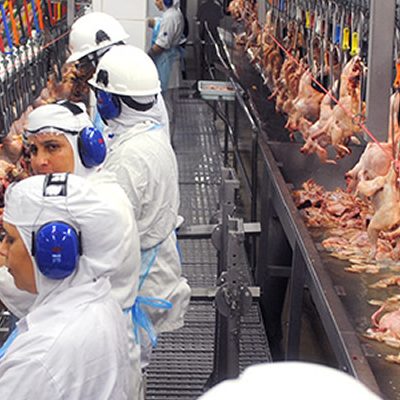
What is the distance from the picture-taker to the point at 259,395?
101 centimetres

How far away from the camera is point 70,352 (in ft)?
7.30

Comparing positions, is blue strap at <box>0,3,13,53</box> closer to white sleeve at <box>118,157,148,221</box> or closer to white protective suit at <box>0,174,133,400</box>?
white sleeve at <box>118,157,148,221</box>

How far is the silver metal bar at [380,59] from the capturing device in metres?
3.67

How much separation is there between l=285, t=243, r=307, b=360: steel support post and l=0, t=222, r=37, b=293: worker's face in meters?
2.01

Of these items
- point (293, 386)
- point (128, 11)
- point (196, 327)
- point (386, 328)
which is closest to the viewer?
point (293, 386)

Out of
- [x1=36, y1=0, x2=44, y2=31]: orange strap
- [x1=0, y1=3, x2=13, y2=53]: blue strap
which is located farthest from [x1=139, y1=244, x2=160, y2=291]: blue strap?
[x1=36, y1=0, x2=44, y2=31]: orange strap

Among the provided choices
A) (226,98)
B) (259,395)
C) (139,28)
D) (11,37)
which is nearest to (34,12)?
(11,37)

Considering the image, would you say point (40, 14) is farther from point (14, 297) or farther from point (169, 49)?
point (14, 297)

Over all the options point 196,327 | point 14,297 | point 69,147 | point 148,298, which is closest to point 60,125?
point 69,147

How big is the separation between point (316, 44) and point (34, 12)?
2.10m

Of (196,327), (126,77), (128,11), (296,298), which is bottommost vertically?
(196,327)

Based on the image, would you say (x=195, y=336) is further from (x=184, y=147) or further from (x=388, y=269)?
(x=184, y=147)

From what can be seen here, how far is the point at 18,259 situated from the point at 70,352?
30 centimetres

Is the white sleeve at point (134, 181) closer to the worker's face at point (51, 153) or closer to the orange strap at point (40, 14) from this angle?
the worker's face at point (51, 153)
